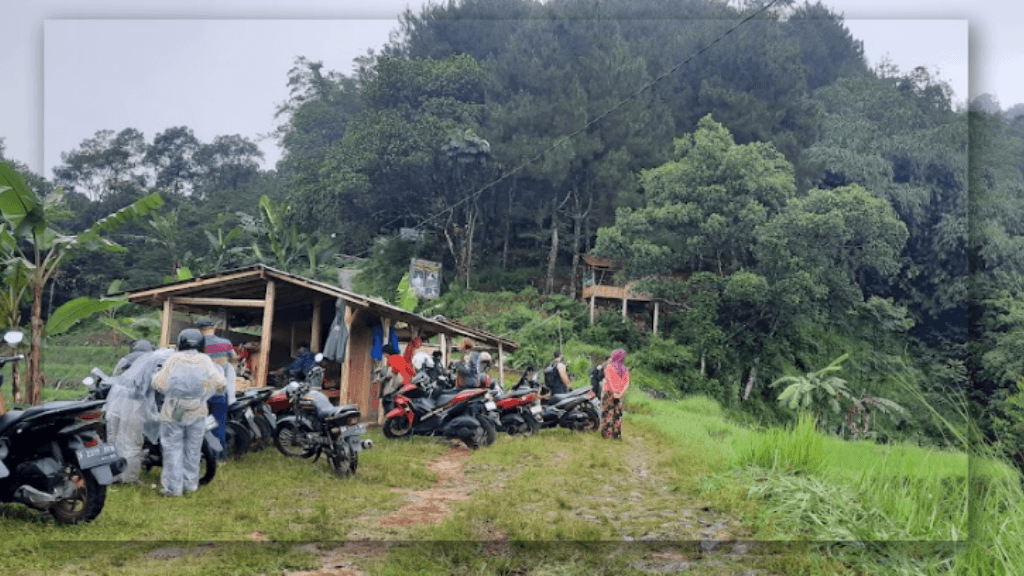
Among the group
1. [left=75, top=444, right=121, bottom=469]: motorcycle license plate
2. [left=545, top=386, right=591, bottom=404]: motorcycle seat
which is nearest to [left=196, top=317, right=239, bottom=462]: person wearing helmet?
[left=75, top=444, right=121, bottom=469]: motorcycle license plate

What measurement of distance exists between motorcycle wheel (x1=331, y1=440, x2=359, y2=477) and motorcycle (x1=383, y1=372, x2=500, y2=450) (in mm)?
1934

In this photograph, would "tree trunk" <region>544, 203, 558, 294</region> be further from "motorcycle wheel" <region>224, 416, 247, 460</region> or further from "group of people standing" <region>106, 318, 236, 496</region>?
"group of people standing" <region>106, 318, 236, 496</region>

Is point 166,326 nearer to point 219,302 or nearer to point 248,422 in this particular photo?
point 219,302

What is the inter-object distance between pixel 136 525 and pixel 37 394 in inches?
179

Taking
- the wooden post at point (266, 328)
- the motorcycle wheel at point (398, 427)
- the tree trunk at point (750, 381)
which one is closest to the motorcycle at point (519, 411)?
the motorcycle wheel at point (398, 427)

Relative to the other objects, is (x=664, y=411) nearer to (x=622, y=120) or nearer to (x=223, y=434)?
(x=622, y=120)

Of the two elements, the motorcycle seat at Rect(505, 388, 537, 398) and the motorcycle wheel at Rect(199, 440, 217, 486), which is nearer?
the motorcycle wheel at Rect(199, 440, 217, 486)

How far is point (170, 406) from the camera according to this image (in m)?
4.83

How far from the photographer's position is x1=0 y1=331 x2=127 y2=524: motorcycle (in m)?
4.02

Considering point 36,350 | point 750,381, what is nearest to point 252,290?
point 36,350

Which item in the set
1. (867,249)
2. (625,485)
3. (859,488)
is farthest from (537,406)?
(867,249)

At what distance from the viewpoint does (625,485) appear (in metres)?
6.03

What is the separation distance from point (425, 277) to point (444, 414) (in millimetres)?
6009

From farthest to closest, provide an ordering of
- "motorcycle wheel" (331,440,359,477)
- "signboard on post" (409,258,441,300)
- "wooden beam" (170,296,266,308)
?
"signboard on post" (409,258,441,300) < "wooden beam" (170,296,266,308) < "motorcycle wheel" (331,440,359,477)
